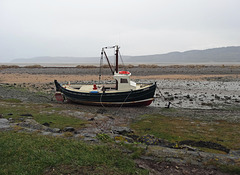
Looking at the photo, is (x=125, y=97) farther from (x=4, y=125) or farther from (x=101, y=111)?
(x=4, y=125)

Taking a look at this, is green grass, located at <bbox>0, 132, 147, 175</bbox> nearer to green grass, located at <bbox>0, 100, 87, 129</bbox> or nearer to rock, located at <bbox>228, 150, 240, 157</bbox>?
green grass, located at <bbox>0, 100, 87, 129</bbox>

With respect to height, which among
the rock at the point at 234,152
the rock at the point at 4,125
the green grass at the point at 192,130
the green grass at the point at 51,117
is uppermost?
the rock at the point at 4,125

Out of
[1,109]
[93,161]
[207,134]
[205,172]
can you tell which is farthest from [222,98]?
[1,109]

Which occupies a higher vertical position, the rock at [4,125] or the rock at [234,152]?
the rock at [4,125]

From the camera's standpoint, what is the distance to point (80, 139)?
996 centimetres

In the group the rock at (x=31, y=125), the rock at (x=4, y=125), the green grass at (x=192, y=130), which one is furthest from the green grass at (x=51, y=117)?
the green grass at (x=192, y=130)

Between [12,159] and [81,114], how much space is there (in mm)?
9622

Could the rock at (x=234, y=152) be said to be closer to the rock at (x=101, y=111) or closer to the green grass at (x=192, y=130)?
the green grass at (x=192, y=130)

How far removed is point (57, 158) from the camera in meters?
7.44

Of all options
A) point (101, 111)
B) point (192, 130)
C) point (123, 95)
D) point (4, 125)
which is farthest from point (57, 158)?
point (123, 95)

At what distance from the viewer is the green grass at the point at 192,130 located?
11575mm

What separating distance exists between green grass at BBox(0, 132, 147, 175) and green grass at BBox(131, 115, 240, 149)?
488 cm

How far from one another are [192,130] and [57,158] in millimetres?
9426

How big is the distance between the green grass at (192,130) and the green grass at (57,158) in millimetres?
4875
